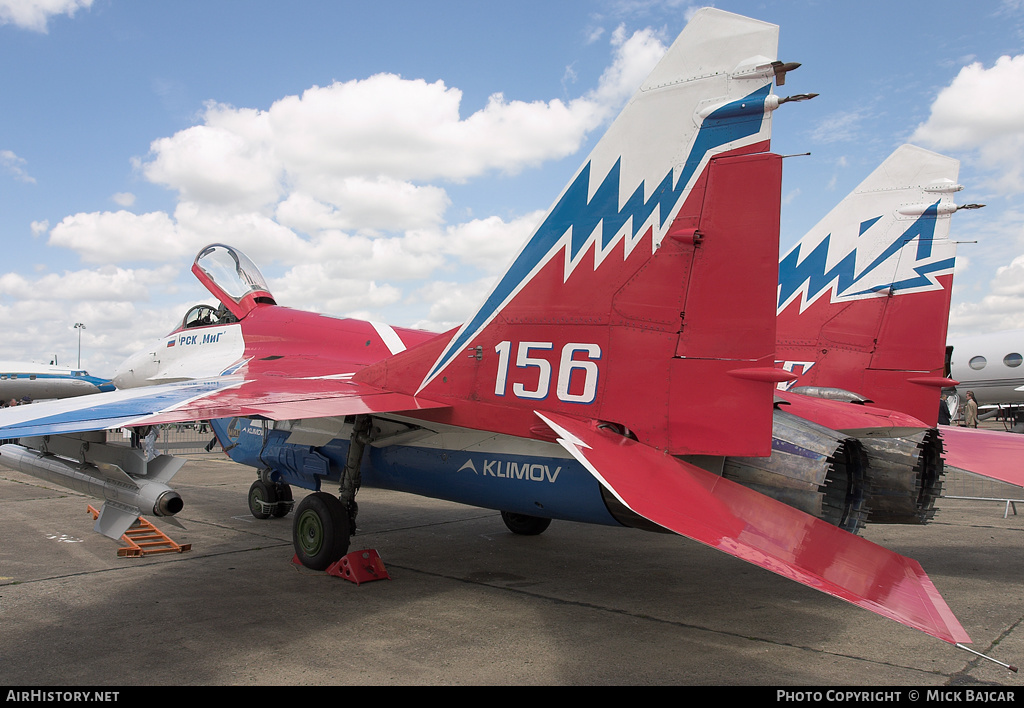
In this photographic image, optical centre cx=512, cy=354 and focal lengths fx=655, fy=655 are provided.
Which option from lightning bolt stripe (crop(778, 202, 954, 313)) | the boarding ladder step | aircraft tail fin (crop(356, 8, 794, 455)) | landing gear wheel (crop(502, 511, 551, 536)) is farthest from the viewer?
landing gear wheel (crop(502, 511, 551, 536))

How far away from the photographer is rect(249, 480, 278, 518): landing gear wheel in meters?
8.73

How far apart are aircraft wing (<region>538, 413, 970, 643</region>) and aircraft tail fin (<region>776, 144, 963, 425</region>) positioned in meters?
3.88

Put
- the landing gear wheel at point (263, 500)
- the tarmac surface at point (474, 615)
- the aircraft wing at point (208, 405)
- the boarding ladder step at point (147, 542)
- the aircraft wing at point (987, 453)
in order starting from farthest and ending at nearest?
1. the landing gear wheel at point (263, 500)
2. the boarding ladder step at point (147, 542)
3. the aircraft wing at point (987, 453)
4. the aircraft wing at point (208, 405)
5. the tarmac surface at point (474, 615)

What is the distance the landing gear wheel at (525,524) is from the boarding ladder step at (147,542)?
3.60 m

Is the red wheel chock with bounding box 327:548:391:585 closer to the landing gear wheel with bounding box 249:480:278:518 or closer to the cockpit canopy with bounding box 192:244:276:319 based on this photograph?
the landing gear wheel with bounding box 249:480:278:518

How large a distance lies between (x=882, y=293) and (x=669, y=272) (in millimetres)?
4360

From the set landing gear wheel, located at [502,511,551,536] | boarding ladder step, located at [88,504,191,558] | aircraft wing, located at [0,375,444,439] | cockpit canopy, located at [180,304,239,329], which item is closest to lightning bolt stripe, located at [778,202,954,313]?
landing gear wheel, located at [502,511,551,536]

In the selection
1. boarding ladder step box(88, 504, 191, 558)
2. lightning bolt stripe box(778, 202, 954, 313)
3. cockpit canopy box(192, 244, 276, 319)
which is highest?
lightning bolt stripe box(778, 202, 954, 313)

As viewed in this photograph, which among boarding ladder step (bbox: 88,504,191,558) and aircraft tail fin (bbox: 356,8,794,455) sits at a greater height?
aircraft tail fin (bbox: 356,8,794,455)

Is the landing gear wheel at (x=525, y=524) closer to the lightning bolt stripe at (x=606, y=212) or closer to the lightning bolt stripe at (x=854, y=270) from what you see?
the lightning bolt stripe at (x=606, y=212)

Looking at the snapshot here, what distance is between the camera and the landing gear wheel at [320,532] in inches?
242

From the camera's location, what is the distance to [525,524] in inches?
312

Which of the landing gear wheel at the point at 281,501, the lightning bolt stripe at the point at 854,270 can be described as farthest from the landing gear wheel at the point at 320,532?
the lightning bolt stripe at the point at 854,270

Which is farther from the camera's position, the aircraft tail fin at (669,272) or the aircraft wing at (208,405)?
the aircraft wing at (208,405)
